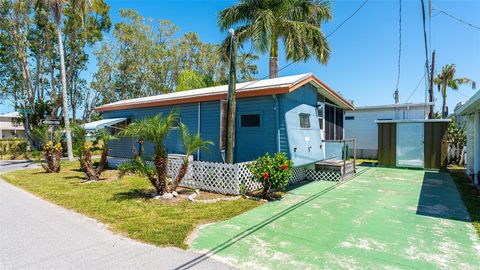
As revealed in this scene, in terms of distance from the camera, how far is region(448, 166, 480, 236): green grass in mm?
5198

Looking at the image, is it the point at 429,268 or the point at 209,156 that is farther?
the point at 209,156

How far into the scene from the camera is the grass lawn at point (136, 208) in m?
4.40

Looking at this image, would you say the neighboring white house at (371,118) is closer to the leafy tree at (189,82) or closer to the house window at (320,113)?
the house window at (320,113)

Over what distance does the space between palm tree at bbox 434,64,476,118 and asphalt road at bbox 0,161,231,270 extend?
100 ft

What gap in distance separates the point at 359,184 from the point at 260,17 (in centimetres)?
777

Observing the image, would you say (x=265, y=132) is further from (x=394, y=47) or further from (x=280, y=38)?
(x=394, y=47)

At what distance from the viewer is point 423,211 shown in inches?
223

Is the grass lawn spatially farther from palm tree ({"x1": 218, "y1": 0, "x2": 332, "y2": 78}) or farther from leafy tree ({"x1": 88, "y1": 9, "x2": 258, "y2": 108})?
leafy tree ({"x1": 88, "y1": 9, "x2": 258, "y2": 108})

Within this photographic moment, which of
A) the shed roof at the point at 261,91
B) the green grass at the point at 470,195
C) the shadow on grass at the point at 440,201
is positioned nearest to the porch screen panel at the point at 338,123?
the shed roof at the point at 261,91

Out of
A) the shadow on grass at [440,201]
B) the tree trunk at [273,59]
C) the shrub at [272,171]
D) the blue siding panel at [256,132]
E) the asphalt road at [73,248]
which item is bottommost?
the asphalt road at [73,248]

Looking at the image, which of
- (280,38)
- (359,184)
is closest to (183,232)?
(359,184)

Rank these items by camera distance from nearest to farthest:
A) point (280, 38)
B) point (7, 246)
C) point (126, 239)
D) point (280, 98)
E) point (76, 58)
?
point (7, 246) < point (126, 239) < point (280, 98) < point (280, 38) < point (76, 58)

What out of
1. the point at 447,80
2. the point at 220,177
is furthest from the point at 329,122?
the point at 447,80

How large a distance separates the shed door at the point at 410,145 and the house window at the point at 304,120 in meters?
6.21
